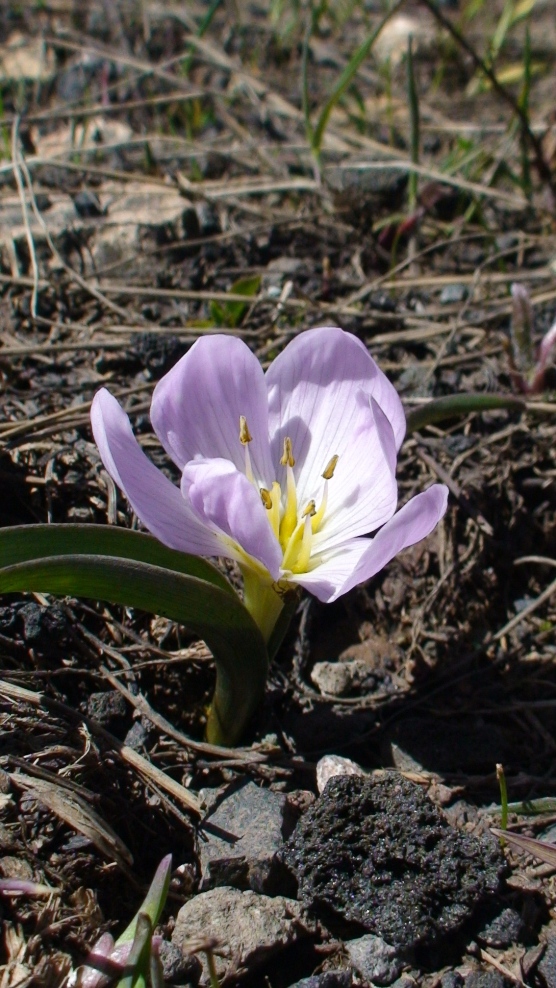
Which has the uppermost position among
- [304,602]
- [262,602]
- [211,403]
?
Answer: [211,403]

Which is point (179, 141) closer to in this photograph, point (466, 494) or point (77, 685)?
point (466, 494)

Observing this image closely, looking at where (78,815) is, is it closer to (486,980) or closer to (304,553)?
(304,553)

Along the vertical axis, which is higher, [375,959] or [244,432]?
[244,432]

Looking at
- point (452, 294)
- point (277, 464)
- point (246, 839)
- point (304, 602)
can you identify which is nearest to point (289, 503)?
point (277, 464)

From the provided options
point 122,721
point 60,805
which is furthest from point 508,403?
point 60,805

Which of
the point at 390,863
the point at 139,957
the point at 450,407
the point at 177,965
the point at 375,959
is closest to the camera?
the point at 139,957

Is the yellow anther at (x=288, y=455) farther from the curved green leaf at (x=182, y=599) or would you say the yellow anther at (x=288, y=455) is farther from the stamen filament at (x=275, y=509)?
the curved green leaf at (x=182, y=599)

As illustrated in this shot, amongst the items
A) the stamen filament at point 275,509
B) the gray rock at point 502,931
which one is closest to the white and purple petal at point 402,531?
the stamen filament at point 275,509
